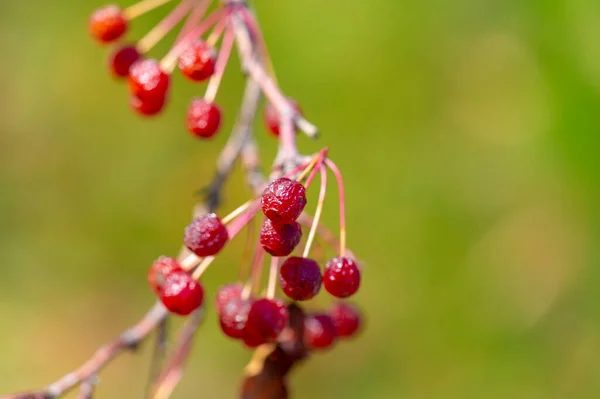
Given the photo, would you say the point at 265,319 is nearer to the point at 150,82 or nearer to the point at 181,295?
the point at 181,295

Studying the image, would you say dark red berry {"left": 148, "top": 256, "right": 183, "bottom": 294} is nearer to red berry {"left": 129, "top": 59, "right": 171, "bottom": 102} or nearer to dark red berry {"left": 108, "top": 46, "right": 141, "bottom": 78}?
red berry {"left": 129, "top": 59, "right": 171, "bottom": 102}

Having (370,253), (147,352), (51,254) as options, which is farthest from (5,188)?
(370,253)

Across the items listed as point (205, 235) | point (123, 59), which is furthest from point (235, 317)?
point (123, 59)

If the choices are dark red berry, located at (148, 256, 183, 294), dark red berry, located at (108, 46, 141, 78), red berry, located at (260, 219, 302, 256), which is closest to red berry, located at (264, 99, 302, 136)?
dark red berry, located at (108, 46, 141, 78)

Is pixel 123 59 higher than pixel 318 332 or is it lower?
higher

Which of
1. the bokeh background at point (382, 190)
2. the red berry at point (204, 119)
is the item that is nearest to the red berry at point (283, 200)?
the red berry at point (204, 119)

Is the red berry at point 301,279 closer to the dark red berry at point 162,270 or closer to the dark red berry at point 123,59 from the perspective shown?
the dark red berry at point 162,270
